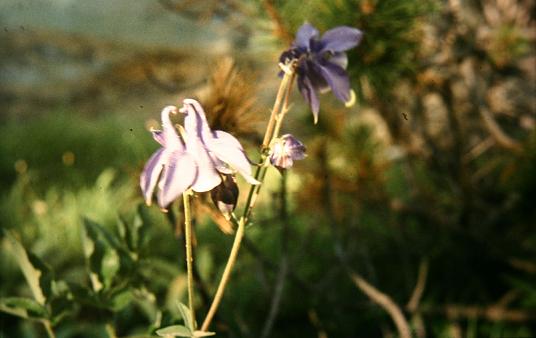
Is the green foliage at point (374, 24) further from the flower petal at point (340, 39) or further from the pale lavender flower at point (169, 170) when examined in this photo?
the pale lavender flower at point (169, 170)

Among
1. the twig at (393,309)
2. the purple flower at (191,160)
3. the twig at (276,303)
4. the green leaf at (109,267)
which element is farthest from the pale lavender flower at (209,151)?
the twig at (393,309)

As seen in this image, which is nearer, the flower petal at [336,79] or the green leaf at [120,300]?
the flower petal at [336,79]

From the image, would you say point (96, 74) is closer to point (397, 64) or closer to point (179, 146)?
point (397, 64)

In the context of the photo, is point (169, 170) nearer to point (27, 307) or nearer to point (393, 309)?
point (27, 307)

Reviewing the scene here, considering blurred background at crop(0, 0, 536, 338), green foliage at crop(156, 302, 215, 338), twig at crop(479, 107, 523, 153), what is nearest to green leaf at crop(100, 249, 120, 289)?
blurred background at crop(0, 0, 536, 338)

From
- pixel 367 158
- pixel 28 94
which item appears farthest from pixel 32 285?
pixel 28 94

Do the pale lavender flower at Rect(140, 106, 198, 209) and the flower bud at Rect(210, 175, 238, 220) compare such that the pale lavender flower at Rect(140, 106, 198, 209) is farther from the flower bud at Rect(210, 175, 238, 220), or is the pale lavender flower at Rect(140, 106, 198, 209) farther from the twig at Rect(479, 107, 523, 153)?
the twig at Rect(479, 107, 523, 153)

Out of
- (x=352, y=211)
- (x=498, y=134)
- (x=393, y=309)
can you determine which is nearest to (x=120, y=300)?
(x=393, y=309)
